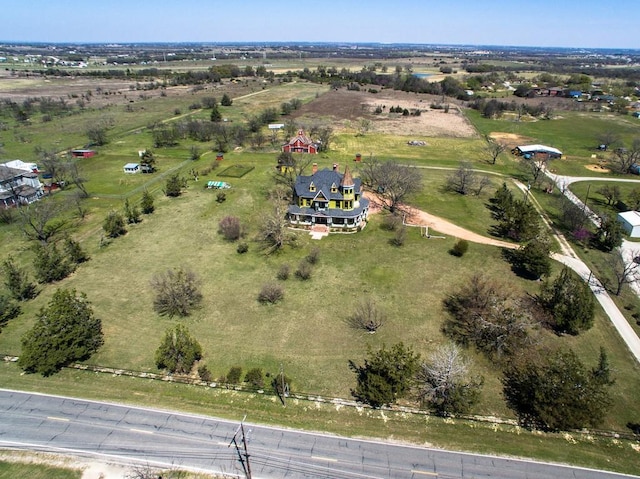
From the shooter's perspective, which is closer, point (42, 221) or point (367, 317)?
point (367, 317)

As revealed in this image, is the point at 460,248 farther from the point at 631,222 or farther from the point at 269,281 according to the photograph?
the point at 631,222

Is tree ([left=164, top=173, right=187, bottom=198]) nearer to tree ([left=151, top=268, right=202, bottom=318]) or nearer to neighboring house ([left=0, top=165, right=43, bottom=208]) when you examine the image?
neighboring house ([left=0, top=165, right=43, bottom=208])

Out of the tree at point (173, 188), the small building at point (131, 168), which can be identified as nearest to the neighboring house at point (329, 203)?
the tree at point (173, 188)

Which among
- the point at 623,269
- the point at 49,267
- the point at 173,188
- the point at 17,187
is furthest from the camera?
the point at 173,188

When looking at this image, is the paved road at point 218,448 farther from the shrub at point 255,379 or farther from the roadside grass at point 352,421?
the shrub at point 255,379

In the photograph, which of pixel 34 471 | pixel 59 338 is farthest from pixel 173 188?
pixel 34 471

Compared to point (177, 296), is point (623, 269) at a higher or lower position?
higher

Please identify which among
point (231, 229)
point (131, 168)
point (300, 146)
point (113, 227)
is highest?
point (300, 146)

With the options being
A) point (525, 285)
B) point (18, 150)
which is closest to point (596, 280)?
point (525, 285)
